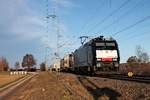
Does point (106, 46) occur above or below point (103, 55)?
above

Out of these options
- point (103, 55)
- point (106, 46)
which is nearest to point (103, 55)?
point (103, 55)

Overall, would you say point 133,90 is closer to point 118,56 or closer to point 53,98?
point 53,98

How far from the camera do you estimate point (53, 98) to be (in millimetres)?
20016

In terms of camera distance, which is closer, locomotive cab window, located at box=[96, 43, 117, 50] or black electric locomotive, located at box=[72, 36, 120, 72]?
black electric locomotive, located at box=[72, 36, 120, 72]

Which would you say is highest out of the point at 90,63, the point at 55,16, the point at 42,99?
the point at 55,16

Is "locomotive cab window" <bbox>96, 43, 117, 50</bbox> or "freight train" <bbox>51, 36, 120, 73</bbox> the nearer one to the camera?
"freight train" <bbox>51, 36, 120, 73</bbox>

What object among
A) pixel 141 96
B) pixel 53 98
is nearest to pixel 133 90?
pixel 141 96

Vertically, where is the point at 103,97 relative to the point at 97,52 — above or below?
below

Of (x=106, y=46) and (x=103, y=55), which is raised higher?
(x=106, y=46)

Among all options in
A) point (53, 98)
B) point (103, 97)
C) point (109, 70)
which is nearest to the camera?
point (103, 97)

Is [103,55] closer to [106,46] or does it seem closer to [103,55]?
[103,55]

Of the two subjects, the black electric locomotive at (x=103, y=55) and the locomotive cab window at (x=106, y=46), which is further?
the locomotive cab window at (x=106, y=46)

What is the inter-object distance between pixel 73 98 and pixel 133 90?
320 cm

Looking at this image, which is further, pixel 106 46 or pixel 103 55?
pixel 106 46
